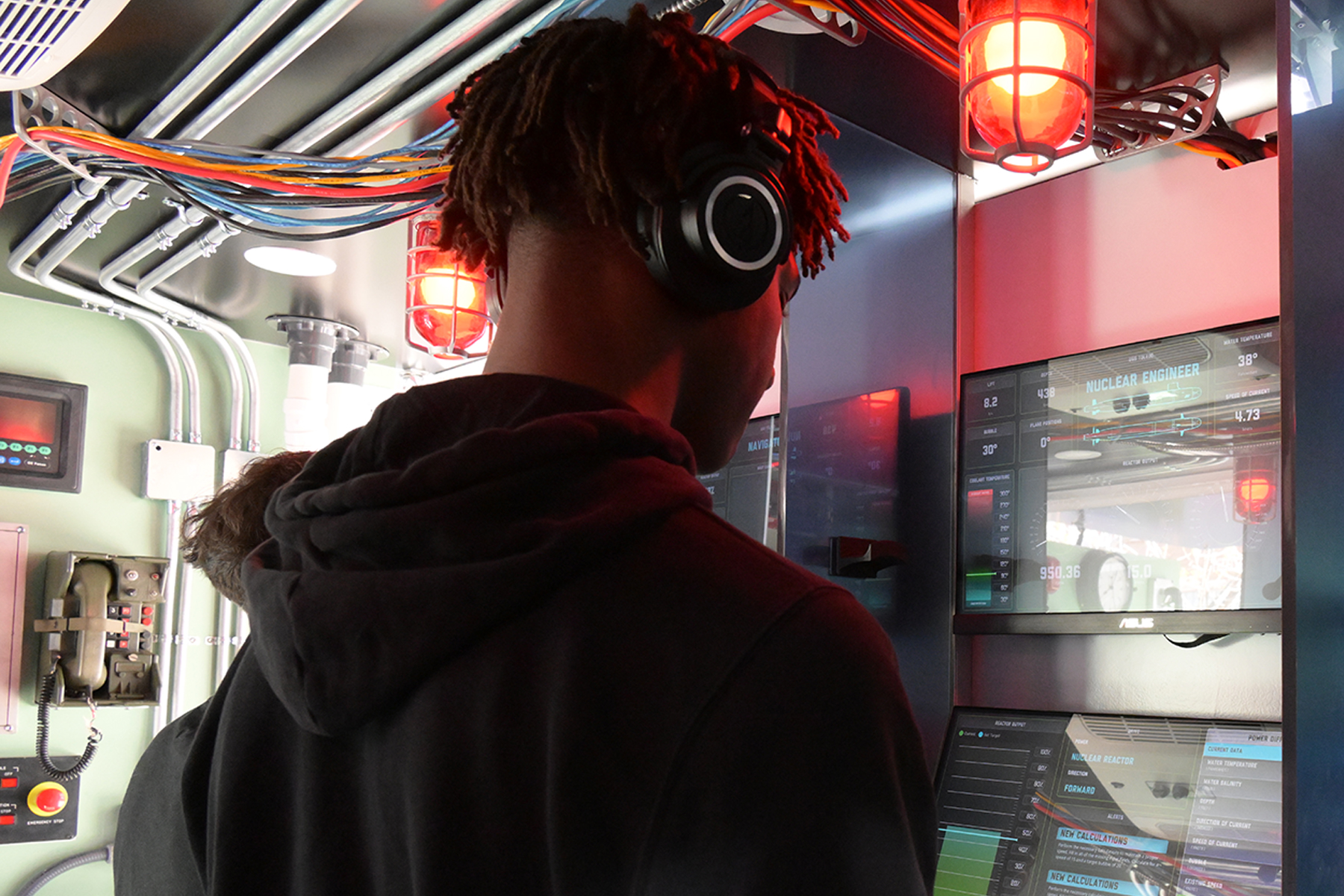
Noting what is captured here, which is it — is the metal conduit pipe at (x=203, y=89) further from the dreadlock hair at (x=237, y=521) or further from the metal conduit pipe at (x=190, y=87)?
the dreadlock hair at (x=237, y=521)

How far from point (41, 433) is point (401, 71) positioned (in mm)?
1963

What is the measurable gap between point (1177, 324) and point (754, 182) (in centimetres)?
138

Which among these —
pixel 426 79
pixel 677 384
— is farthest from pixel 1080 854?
pixel 426 79

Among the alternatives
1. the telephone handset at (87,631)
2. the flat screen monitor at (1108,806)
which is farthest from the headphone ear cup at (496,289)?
the telephone handset at (87,631)

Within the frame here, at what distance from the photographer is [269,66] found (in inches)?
77.7

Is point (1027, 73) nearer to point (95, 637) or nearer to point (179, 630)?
point (95, 637)

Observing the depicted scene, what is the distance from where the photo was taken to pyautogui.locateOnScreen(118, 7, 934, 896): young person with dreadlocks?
1.73 ft

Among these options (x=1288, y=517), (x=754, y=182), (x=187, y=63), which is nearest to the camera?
(x=754, y=182)

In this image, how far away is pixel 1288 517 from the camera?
1124 mm

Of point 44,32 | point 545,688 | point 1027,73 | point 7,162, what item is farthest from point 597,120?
point 7,162

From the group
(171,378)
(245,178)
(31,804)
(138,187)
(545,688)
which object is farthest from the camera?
(171,378)

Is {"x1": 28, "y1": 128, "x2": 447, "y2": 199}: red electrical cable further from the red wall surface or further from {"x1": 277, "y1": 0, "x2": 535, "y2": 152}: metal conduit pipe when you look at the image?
the red wall surface

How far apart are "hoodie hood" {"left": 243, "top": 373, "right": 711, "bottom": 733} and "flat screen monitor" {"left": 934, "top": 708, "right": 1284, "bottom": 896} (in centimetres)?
122

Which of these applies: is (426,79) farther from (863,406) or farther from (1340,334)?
(1340,334)
